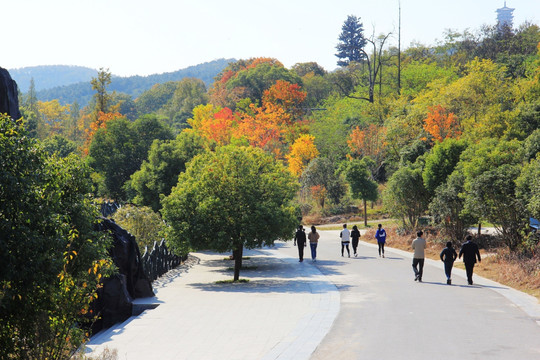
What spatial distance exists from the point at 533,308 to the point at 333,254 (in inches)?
569

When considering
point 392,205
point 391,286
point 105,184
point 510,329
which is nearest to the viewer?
point 510,329

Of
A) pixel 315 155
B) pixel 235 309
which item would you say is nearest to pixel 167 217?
pixel 235 309

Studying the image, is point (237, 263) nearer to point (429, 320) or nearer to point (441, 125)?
point (429, 320)

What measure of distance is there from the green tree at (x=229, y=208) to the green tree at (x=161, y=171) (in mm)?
11818

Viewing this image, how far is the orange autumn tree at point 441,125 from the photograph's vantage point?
41.3m

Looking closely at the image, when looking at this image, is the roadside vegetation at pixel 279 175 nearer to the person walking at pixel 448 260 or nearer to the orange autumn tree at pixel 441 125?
the orange autumn tree at pixel 441 125

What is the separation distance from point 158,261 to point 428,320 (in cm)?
1124

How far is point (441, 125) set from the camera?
4175 cm

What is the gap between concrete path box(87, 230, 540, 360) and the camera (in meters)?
9.82

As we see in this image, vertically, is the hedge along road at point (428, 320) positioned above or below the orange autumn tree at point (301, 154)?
below

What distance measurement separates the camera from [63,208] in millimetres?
8203

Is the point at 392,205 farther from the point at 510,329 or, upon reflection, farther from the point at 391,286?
the point at 510,329

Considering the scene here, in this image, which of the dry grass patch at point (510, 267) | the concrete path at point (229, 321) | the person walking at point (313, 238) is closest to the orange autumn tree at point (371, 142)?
the dry grass patch at point (510, 267)

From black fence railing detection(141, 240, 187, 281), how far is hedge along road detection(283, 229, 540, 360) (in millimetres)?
6024
